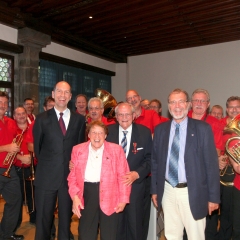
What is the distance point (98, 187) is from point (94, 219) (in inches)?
11.2

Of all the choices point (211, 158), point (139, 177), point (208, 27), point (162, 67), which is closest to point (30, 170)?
point (139, 177)

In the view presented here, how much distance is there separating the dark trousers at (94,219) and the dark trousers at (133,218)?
23 cm

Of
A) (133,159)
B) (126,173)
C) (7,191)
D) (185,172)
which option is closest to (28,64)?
(7,191)

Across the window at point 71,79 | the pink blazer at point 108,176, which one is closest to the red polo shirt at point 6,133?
the pink blazer at point 108,176

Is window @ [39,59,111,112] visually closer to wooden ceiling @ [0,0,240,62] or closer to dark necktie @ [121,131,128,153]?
wooden ceiling @ [0,0,240,62]

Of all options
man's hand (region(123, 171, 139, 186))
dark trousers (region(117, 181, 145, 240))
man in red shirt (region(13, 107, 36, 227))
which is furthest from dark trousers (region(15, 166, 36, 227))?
man's hand (region(123, 171, 139, 186))

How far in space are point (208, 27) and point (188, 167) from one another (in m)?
5.31

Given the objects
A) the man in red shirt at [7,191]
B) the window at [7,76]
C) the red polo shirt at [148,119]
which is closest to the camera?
the man in red shirt at [7,191]

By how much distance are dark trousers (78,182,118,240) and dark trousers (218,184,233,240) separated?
1.38 metres

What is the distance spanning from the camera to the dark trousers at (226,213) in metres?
3.10

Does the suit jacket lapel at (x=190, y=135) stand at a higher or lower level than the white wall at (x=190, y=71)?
lower

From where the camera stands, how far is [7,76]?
6113mm

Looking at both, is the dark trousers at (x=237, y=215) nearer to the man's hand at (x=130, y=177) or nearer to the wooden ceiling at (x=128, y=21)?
the man's hand at (x=130, y=177)

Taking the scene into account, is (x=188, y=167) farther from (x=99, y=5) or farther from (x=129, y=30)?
(x=129, y=30)
